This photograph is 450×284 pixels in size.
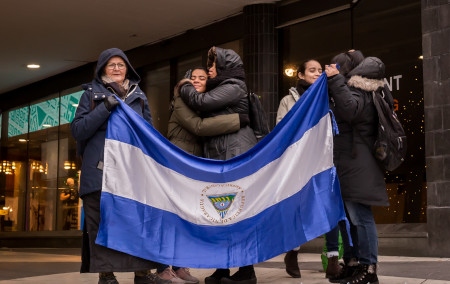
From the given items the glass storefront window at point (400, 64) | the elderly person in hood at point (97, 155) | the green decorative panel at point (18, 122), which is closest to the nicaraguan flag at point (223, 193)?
the elderly person in hood at point (97, 155)

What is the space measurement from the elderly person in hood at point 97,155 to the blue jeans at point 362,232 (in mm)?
1491

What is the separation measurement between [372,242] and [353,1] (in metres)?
8.05

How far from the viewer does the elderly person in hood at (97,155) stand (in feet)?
16.8

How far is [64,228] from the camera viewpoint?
69.0 feet

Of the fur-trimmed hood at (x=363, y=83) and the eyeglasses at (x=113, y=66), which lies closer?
the eyeglasses at (x=113, y=66)

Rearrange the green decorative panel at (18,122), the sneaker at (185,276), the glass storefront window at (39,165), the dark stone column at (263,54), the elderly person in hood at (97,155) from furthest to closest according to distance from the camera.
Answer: the green decorative panel at (18,122), the glass storefront window at (39,165), the dark stone column at (263,54), the sneaker at (185,276), the elderly person in hood at (97,155)

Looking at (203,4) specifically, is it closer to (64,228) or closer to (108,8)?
(108,8)

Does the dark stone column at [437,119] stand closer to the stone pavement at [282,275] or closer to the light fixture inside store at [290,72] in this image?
the stone pavement at [282,275]

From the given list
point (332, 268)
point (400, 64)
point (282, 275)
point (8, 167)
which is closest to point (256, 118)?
point (332, 268)

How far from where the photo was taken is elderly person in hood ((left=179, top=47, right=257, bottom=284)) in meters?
5.70

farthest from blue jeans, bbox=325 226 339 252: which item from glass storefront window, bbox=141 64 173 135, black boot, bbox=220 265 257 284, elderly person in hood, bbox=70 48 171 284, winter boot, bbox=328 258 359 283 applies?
glass storefront window, bbox=141 64 173 135

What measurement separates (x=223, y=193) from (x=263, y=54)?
876 cm

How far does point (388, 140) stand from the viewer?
552 centimetres

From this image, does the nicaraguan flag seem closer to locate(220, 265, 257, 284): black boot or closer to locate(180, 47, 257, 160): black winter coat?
locate(180, 47, 257, 160): black winter coat
